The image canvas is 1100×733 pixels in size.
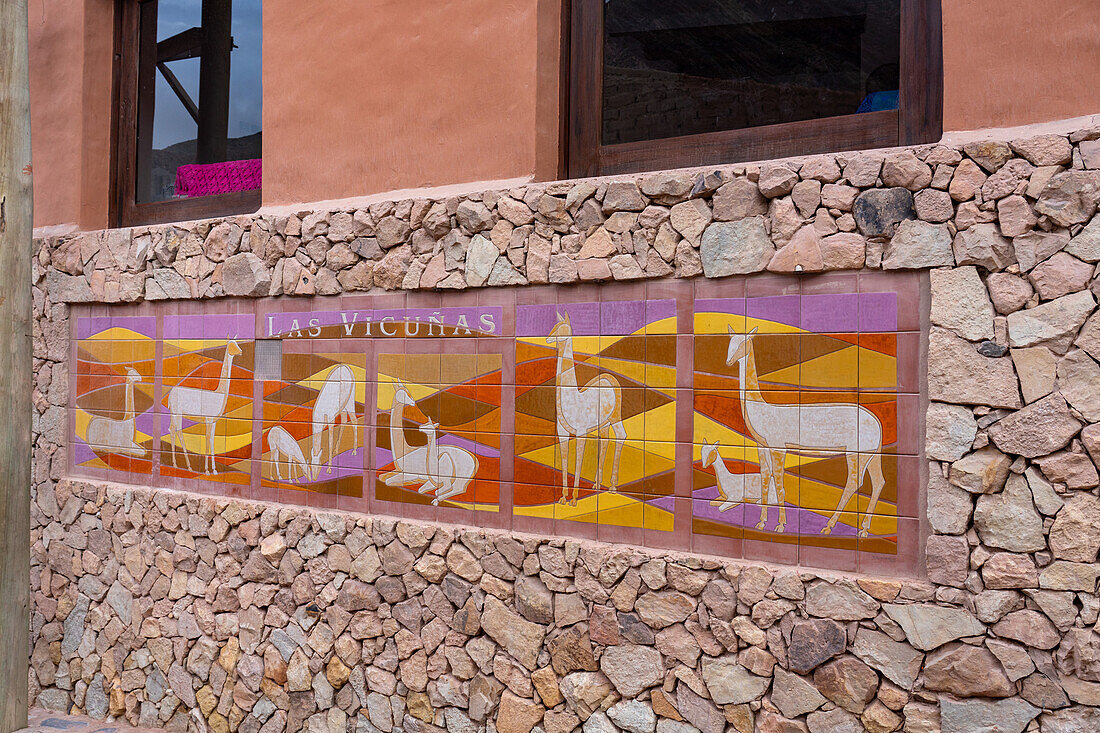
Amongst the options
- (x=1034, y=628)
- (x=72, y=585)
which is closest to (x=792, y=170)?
(x=1034, y=628)

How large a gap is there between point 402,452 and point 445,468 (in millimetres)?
301

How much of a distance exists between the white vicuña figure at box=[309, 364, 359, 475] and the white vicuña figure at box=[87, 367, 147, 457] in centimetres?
163

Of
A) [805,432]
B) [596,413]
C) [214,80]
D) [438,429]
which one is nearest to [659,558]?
[596,413]

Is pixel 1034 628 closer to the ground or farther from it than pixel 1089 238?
closer to the ground

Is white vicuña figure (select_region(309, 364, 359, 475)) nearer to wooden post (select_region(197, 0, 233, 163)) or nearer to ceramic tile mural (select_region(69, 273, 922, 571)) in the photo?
ceramic tile mural (select_region(69, 273, 922, 571))

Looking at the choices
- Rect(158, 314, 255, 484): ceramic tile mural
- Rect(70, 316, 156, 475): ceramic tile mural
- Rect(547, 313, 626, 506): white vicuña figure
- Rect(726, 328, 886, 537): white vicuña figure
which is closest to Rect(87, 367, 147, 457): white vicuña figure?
Rect(70, 316, 156, 475): ceramic tile mural

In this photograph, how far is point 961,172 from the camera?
142 inches

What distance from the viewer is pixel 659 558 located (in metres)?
4.17

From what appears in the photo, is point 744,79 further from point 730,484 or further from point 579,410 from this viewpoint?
point 730,484

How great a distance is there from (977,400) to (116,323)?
559 centimetres

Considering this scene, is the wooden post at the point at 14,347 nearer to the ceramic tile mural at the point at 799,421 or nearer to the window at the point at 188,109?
the window at the point at 188,109

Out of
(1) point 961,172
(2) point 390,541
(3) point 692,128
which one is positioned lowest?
(2) point 390,541

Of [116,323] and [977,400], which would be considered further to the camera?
[116,323]

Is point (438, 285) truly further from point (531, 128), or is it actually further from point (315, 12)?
point (315, 12)
